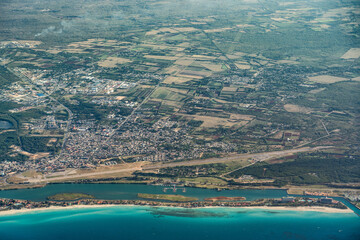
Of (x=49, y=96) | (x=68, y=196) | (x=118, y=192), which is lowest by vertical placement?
(x=118, y=192)

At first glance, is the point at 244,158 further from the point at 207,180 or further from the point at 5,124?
the point at 5,124

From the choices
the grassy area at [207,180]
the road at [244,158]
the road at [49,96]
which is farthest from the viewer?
the road at [49,96]

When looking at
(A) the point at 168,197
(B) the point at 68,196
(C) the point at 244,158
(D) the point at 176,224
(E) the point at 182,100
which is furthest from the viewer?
(E) the point at 182,100

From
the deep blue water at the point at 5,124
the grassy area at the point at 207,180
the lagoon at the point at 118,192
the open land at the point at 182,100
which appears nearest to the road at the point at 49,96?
the open land at the point at 182,100

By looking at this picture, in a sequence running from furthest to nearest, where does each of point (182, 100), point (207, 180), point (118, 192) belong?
point (182, 100), point (207, 180), point (118, 192)

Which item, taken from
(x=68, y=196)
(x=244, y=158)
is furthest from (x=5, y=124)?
(x=244, y=158)

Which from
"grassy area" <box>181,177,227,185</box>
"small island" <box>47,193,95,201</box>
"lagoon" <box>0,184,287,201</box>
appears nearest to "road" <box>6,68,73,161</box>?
"lagoon" <box>0,184,287,201</box>

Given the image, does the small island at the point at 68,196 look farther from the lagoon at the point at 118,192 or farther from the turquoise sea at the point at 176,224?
the turquoise sea at the point at 176,224

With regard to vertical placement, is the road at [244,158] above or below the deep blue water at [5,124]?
below

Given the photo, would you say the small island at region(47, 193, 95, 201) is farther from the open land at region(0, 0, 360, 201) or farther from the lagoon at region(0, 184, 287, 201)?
the open land at region(0, 0, 360, 201)

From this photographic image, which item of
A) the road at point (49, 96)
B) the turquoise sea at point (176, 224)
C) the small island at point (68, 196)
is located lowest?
the turquoise sea at point (176, 224)
